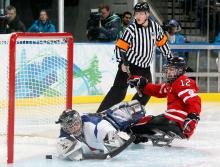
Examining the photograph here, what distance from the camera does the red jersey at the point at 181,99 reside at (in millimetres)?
5219

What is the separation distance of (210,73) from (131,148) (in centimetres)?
466

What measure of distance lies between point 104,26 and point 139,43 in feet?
12.4

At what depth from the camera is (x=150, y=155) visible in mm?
5215

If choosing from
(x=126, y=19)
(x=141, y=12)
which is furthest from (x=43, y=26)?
(x=141, y=12)

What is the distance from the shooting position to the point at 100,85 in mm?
9469

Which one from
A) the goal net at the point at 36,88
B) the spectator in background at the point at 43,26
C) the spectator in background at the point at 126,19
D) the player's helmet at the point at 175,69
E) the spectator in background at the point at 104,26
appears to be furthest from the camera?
the spectator in background at the point at 126,19

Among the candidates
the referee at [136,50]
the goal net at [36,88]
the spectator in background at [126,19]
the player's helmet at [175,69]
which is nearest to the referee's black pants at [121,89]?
the referee at [136,50]

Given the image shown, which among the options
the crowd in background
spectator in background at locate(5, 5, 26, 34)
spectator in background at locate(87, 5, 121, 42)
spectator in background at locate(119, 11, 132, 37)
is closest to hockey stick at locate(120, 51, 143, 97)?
the crowd in background

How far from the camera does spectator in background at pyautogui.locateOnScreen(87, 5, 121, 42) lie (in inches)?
376

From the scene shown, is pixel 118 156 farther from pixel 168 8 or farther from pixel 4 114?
pixel 168 8

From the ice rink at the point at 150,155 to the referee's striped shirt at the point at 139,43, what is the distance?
730 millimetres

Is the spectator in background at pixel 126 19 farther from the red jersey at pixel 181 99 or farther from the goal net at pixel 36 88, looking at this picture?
the red jersey at pixel 181 99

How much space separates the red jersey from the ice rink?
0.93 ft

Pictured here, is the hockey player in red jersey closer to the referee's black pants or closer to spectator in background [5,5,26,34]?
the referee's black pants
